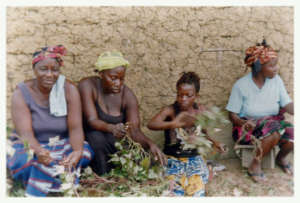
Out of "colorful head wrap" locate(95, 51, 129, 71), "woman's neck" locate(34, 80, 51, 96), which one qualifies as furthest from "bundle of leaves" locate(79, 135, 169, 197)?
"woman's neck" locate(34, 80, 51, 96)

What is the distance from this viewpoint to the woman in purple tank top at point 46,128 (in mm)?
3650

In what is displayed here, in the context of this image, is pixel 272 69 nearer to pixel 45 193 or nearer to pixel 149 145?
pixel 149 145

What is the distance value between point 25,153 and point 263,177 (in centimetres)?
259

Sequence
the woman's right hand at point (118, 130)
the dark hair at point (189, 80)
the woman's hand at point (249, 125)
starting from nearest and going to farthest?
the woman's right hand at point (118, 130) → the dark hair at point (189, 80) → the woman's hand at point (249, 125)

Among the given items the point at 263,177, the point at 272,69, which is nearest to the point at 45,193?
the point at 263,177

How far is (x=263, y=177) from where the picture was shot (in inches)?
169

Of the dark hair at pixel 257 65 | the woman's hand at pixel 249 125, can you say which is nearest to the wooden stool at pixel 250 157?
the woman's hand at pixel 249 125

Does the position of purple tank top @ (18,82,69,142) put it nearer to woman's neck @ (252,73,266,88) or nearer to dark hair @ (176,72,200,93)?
dark hair @ (176,72,200,93)

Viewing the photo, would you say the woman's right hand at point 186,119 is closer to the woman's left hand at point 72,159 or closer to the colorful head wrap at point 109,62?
the colorful head wrap at point 109,62

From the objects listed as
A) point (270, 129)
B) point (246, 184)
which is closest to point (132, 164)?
point (246, 184)

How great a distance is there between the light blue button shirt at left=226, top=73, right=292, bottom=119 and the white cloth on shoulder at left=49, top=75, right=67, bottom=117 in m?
1.89

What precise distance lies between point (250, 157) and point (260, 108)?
58 centimetres

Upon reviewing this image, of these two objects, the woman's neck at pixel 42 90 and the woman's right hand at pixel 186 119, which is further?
the woman's right hand at pixel 186 119

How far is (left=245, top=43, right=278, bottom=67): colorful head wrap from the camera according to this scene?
4.17 metres
